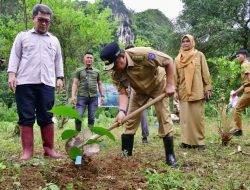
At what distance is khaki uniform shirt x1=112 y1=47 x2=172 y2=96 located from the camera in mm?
3951

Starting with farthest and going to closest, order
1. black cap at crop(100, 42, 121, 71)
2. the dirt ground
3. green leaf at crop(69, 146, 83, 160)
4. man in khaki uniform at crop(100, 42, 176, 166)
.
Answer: man in khaki uniform at crop(100, 42, 176, 166), black cap at crop(100, 42, 121, 71), green leaf at crop(69, 146, 83, 160), the dirt ground

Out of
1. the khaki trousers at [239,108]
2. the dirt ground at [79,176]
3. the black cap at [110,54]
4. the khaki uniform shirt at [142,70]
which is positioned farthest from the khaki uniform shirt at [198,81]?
the black cap at [110,54]

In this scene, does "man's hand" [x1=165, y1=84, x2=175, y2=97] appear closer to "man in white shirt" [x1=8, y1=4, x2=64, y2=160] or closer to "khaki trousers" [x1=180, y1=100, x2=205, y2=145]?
"man in white shirt" [x1=8, y1=4, x2=64, y2=160]

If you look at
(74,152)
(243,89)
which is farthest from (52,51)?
(243,89)

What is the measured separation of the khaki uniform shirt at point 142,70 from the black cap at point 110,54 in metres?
0.25

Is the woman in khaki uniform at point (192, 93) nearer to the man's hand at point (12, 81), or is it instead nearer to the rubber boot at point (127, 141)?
the rubber boot at point (127, 141)

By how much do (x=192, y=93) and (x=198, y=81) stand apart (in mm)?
224

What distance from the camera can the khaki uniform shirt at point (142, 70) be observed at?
395 cm

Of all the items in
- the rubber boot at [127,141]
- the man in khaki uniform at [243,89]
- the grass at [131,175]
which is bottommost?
the grass at [131,175]

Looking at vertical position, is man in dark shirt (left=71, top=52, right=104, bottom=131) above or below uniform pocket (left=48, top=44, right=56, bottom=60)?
below

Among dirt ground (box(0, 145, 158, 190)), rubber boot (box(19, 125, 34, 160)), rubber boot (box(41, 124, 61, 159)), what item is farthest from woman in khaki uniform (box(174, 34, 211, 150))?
rubber boot (box(19, 125, 34, 160))

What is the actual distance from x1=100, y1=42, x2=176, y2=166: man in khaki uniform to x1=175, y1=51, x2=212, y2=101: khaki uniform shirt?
4.25 feet

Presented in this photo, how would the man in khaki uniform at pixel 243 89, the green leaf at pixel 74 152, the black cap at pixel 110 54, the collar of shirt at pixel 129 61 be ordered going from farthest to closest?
the man in khaki uniform at pixel 243 89, the collar of shirt at pixel 129 61, the black cap at pixel 110 54, the green leaf at pixel 74 152

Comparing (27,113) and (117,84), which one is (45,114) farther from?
(117,84)
